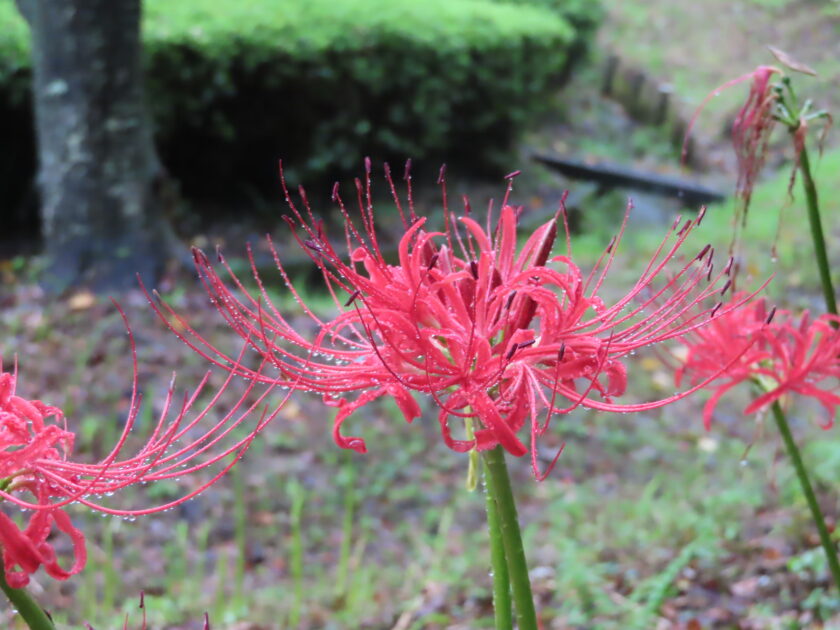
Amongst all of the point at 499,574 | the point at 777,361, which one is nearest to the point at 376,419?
the point at 777,361

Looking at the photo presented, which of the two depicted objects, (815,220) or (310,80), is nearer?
(815,220)

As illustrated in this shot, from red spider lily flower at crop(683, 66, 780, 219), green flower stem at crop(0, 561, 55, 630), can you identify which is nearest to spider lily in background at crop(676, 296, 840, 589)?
red spider lily flower at crop(683, 66, 780, 219)

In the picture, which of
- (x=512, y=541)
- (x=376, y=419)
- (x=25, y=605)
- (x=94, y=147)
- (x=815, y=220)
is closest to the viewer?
(x=25, y=605)

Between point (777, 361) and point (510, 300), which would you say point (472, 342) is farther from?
point (777, 361)

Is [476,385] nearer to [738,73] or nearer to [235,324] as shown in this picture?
[235,324]

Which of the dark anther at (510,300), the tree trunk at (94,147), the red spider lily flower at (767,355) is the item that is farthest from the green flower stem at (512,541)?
the tree trunk at (94,147)

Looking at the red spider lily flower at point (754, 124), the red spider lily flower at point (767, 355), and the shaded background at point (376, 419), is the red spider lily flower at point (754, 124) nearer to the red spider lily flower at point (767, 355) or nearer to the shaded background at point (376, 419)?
the shaded background at point (376, 419)
